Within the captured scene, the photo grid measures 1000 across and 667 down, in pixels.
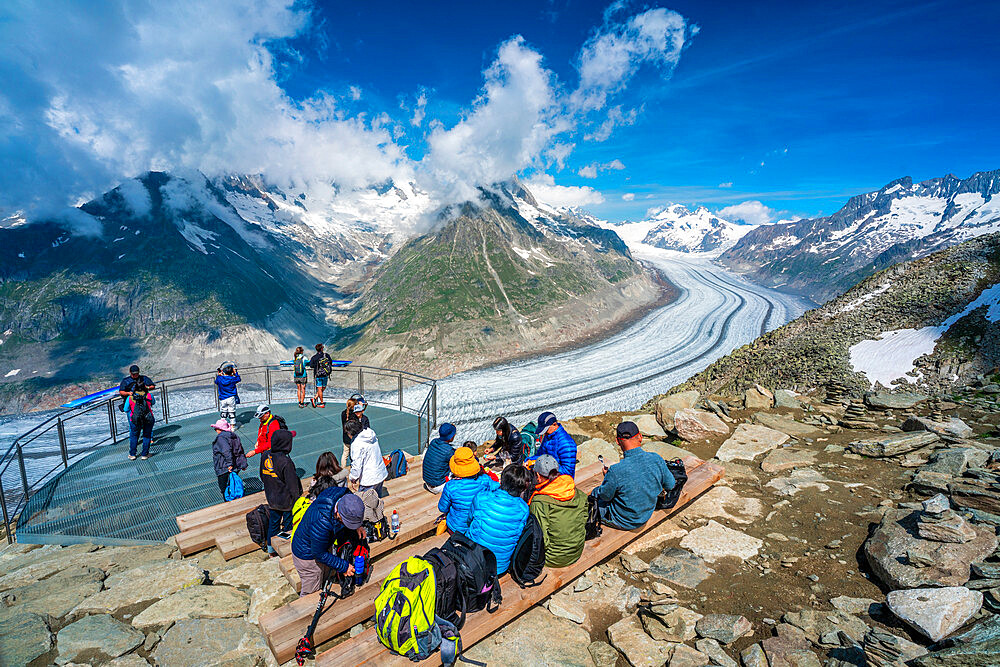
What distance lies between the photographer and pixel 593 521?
657 centimetres

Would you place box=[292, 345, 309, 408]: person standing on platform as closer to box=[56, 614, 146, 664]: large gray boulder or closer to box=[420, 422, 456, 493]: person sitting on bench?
box=[420, 422, 456, 493]: person sitting on bench

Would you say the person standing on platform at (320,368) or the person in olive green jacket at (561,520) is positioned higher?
the person standing on platform at (320,368)

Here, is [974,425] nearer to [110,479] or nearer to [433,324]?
[110,479]

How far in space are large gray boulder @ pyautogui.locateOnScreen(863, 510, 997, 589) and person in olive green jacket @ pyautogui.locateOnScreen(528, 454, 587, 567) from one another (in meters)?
3.71

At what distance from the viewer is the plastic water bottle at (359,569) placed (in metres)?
5.39

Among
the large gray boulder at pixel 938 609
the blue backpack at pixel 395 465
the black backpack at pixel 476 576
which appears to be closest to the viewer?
the large gray boulder at pixel 938 609

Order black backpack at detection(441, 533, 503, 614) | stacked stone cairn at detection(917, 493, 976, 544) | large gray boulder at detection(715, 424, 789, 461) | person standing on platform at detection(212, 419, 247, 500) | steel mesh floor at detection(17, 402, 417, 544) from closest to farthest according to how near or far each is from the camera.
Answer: black backpack at detection(441, 533, 503, 614), stacked stone cairn at detection(917, 493, 976, 544), steel mesh floor at detection(17, 402, 417, 544), person standing on platform at detection(212, 419, 247, 500), large gray boulder at detection(715, 424, 789, 461)

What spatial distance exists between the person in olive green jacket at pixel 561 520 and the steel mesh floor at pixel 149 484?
7.57 meters

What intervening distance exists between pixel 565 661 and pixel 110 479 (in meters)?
11.8

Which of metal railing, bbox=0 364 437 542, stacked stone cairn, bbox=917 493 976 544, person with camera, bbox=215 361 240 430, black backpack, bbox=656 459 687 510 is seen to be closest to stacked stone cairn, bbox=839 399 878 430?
stacked stone cairn, bbox=917 493 976 544

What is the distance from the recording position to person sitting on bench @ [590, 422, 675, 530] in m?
6.52

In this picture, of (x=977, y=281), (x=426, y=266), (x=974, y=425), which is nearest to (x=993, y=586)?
(x=974, y=425)

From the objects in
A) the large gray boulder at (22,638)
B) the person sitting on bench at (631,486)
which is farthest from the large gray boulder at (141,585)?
the person sitting on bench at (631,486)

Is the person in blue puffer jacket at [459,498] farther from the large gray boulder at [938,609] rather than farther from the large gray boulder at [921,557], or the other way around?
the large gray boulder at [921,557]
